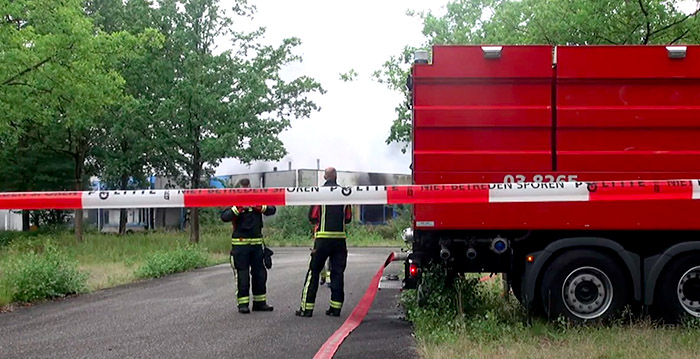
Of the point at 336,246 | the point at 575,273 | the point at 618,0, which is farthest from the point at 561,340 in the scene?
the point at 618,0

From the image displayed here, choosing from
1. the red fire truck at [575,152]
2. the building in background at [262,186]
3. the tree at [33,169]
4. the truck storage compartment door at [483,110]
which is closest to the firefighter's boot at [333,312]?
the red fire truck at [575,152]

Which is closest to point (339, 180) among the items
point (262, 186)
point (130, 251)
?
point (262, 186)

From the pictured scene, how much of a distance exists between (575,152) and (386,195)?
193 centimetres

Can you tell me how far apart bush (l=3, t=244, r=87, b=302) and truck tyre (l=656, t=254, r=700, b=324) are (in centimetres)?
816

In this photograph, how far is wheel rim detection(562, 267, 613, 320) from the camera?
7.34 meters

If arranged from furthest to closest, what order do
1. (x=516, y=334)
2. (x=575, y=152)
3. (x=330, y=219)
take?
(x=330, y=219) → (x=575, y=152) → (x=516, y=334)

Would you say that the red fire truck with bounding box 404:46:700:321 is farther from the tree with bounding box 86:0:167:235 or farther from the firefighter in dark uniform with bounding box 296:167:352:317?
the tree with bounding box 86:0:167:235

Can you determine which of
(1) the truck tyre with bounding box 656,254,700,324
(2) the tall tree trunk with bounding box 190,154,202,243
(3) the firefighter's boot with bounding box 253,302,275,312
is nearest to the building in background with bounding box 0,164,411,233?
(2) the tall tree trunk with bounding box 190,154,202,243

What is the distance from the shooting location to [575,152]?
7.32 meters

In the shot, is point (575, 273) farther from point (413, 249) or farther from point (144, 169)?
point (144, 169)

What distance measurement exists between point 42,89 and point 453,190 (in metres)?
12.6

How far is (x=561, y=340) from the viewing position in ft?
21.7

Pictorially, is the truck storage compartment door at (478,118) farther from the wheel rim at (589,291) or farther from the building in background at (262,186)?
the building in background at (262,186)

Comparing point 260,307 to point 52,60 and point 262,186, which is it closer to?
point 52,60
